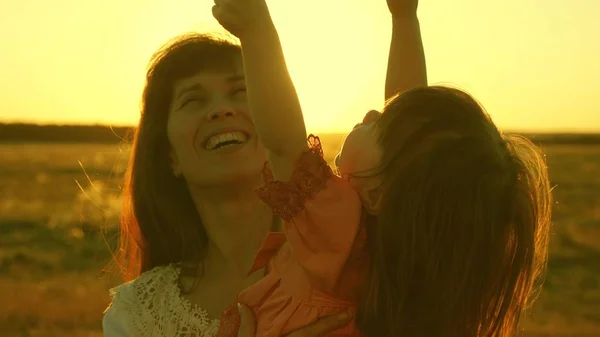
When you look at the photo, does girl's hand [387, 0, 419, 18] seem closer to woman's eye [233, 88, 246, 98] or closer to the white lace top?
woman's eye [233, 88, 246, 98]

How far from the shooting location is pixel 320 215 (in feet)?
7.86

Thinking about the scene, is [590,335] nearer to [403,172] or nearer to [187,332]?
[187,332]

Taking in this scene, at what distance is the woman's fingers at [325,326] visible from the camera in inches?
97.7

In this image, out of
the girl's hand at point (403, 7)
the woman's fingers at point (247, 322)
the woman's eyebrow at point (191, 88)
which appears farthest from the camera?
the woman's eyebrow at point (191, 88)

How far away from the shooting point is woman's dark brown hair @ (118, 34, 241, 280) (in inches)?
138

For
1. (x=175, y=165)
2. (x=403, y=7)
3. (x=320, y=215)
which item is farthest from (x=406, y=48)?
(x=175, y=165)

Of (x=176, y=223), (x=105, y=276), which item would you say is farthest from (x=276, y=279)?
(x=105, y=276)

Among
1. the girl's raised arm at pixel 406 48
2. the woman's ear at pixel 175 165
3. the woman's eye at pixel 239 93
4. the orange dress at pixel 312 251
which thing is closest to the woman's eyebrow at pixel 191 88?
the woman's eye at pixel 239 93

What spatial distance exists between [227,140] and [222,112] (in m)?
0.09

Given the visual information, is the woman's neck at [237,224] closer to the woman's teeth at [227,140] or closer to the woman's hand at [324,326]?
the woman's teeth at [227,140]

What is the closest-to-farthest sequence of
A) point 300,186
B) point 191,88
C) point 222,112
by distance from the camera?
point 300,186
point 222,112
point 191,88

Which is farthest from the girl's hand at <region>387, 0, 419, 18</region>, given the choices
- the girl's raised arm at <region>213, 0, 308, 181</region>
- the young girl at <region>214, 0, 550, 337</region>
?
the girl's raised arm at <region>213, 0, 308, 181</region>

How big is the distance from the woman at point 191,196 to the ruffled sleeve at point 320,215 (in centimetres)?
94

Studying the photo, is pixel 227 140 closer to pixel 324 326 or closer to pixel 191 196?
pixel 191 196
